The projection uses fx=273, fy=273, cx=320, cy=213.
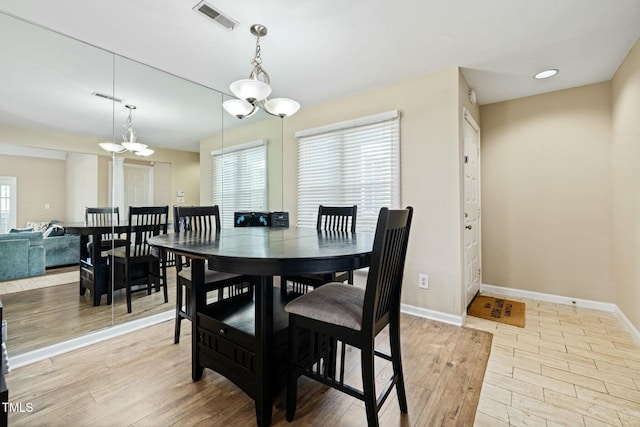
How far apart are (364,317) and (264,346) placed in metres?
0.52

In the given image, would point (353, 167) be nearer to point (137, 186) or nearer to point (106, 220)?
point (137, 186)

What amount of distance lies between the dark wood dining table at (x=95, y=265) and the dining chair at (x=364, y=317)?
6.81 ft

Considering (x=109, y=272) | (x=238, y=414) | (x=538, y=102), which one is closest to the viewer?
(x=238, y=414)

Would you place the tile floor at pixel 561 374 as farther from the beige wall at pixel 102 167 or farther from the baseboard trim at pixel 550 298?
the beige wall at pixel 102 167

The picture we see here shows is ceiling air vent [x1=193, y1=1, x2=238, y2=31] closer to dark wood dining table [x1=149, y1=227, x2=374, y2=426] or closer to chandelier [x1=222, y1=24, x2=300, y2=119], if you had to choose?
chandelier [x1=222, y1=24, x2=300, y2=119]

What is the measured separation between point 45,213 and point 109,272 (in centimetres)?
69

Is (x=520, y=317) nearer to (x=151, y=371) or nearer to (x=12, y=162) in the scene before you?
(x=151, y=371)

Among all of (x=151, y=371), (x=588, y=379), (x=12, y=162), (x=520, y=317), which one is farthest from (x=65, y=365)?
(x=520, y=317)

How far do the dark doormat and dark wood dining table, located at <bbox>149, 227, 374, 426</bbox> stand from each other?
211cm

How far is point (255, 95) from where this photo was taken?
1896 mm

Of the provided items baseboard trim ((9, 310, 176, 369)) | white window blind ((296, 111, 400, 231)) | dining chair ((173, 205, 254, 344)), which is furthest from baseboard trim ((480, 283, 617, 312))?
baseboard trim ((9, 310, 176, 369))

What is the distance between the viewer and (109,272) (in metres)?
2.52

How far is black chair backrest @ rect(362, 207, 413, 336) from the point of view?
1.15m

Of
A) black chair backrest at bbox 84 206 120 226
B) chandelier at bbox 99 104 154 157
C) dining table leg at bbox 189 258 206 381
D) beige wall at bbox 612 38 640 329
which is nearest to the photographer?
dining table leg at bbox 189 258 206 381
